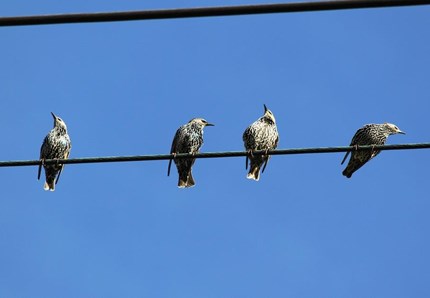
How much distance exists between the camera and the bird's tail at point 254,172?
37.7 ft

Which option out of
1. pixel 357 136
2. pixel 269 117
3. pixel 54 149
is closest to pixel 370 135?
pixel 357 136

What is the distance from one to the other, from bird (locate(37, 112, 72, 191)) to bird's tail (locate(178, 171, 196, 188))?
1.37 meters

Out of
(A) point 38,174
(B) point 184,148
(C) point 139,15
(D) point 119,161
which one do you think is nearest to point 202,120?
(B) point 184,148

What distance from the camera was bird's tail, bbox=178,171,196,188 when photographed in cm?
1173

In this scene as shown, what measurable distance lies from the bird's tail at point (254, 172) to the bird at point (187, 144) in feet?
2.23

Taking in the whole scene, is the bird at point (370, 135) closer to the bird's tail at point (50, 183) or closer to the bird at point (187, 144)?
the bird at point (187, 144)

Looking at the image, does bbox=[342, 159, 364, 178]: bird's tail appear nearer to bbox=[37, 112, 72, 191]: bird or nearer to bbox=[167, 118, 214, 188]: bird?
bbox=[167, 118, 214, 188]: bird

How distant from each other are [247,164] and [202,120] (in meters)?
1.30

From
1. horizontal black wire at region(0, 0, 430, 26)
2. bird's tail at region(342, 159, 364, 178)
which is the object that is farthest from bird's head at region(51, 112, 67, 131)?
horizontal black wire at region(0, 0, 430, 26)

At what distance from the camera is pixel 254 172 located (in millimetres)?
11508

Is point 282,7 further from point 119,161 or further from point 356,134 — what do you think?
point 356,134

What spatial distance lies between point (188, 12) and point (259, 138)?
6927 millimetres

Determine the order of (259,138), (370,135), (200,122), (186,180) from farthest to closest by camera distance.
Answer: (200,122)
(370,135)
(186,180)
(259,138)

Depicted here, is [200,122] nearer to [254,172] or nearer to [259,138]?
[259,138]
